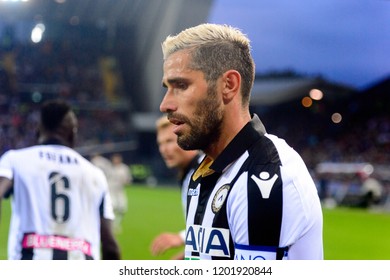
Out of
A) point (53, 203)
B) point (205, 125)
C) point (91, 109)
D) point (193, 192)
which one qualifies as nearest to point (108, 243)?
point (53, 203)

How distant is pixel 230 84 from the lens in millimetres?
1121

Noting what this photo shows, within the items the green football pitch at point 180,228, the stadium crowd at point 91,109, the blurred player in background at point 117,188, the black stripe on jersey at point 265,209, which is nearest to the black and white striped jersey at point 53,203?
the black stripe on jersey at point 265,209

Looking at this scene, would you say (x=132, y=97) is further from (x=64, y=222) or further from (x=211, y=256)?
(x=211, y=256)

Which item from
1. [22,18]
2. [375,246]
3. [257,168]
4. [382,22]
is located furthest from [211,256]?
[375,246]

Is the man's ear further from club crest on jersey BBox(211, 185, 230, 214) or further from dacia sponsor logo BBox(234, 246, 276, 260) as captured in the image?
dacia sponsor logo BBox(234, 246, 276, 260)

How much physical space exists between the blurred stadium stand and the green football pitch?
37.8 inches

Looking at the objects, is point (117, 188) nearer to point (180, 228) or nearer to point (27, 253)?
point (180, 228)

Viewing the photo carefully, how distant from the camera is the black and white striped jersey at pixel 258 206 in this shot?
99cm

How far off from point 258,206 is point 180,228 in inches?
274

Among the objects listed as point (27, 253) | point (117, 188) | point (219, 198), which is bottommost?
point (27, 253)

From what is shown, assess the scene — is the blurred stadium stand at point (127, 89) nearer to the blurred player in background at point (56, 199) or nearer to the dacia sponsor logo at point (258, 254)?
the blurred player in background at point (56, 199)

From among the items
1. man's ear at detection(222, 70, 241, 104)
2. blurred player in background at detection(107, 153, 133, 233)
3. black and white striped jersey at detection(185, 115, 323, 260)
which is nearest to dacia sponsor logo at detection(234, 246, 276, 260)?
black and white striped jersey at detection(185, 115, 323, 260)

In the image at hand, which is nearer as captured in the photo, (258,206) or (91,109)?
(258,206)

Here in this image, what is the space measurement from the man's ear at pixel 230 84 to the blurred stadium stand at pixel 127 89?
4.02ft
